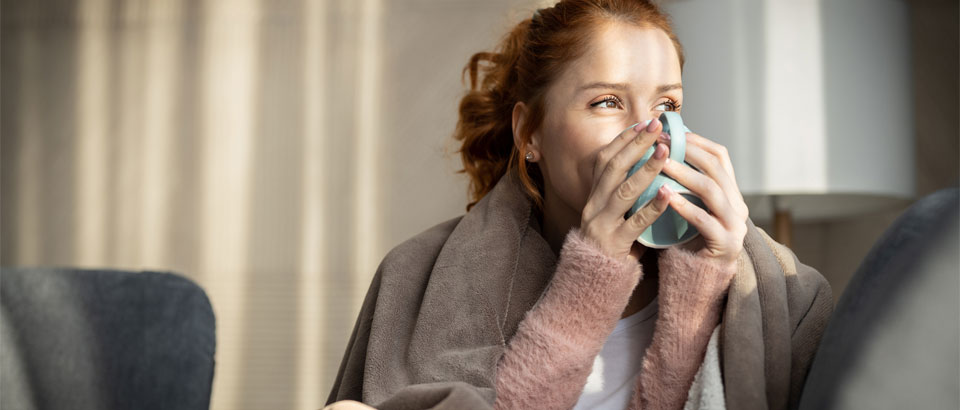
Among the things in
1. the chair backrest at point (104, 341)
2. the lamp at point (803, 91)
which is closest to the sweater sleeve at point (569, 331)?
the chair backrest at point (104, 341)

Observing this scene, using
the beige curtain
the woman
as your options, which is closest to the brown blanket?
the woman

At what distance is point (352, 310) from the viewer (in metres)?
2.25

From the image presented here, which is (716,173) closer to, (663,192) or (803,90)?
(663,192)

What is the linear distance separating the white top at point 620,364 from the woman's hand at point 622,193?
129 millimetres

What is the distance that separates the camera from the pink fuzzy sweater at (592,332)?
0.78 m

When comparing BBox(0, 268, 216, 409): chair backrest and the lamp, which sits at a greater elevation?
the lamp

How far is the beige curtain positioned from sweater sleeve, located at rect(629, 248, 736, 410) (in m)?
1.45

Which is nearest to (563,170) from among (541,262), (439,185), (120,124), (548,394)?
(541,262)

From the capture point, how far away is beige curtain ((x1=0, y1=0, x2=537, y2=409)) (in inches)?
89.0

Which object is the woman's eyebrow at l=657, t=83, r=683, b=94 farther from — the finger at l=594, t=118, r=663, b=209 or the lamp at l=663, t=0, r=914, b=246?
the lamp at l=663, t=0, r=914, b=246

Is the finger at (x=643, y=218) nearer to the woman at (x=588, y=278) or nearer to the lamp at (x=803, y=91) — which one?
the woman at (x=588, y=278)

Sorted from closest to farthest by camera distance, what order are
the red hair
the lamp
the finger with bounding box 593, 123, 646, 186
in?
1. the finger with bounding box 593, 123, 646, 186
2. the red hair
3. the lamp

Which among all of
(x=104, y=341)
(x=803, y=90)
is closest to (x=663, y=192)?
(x=104, y=341)

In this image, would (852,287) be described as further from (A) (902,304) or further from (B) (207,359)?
→ (B) (207,359)
